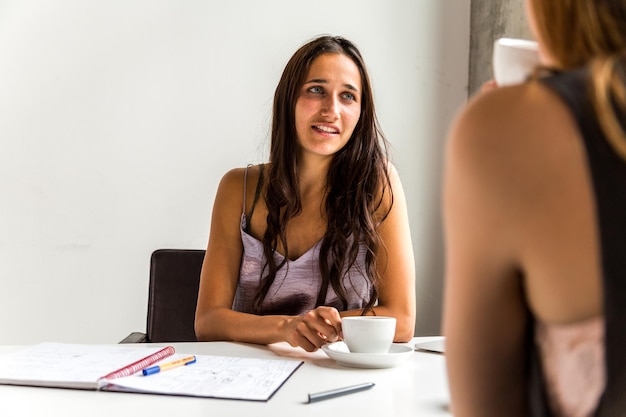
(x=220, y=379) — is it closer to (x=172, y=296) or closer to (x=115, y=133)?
(x=172, y=296)

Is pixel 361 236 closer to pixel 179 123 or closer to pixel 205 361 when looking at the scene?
pixel 205 361

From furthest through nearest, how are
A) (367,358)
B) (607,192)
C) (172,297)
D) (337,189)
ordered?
(172,297)
(337,189)
(367,358)
(607,192)

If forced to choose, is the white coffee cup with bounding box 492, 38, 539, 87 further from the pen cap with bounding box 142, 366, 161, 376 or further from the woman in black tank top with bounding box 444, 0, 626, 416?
the pen cap with bounding box 142, 366, 161, 376

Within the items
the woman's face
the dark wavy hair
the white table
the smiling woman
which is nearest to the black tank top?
the white table

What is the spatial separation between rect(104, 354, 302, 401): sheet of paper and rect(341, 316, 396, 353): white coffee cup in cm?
10

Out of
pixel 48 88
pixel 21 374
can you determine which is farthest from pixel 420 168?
pixel 21 374

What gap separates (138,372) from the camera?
3.80 feet

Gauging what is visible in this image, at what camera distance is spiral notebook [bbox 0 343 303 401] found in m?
1.06

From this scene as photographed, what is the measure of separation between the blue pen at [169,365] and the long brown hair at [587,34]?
2.68 ft

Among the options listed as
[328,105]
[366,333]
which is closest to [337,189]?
[328,105]

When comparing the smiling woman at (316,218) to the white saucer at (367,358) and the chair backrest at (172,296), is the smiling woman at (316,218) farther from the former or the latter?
the white saucer at (367,358)

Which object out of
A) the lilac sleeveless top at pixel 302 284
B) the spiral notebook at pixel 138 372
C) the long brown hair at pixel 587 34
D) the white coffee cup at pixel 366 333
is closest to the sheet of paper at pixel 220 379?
the spiral notebook at pixel 138 372

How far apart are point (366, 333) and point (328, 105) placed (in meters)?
0.80

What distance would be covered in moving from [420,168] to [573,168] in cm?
262
